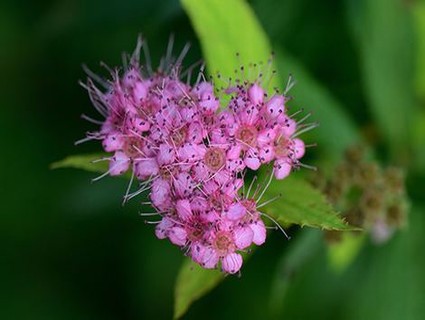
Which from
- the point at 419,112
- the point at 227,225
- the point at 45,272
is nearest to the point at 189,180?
the point at 227,225

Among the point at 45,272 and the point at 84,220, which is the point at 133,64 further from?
the point at 45,272

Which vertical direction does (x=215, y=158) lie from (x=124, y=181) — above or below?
above

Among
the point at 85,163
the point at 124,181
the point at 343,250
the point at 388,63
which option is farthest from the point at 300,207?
the point at 124,181

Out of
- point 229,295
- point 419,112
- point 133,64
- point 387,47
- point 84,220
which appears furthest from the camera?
point 84,220

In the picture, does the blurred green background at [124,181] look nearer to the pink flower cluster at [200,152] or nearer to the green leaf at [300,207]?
the green leaf at [300,207]

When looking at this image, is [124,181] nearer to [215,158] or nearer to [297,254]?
[297,254]
